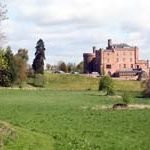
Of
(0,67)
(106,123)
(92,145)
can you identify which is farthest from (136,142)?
(106,123)

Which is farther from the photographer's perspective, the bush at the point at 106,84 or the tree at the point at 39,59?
the tree at the point at 39,59

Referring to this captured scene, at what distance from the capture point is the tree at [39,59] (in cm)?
18871

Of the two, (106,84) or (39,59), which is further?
(39,59)

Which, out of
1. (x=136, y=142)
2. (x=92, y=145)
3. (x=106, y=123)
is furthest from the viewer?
(x=106, y=123)

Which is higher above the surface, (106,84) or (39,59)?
(39,59)

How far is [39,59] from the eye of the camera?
18975cm

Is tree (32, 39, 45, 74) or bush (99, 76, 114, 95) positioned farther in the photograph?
tree (32, 39, 45, 74)

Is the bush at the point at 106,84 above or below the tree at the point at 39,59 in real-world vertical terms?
below

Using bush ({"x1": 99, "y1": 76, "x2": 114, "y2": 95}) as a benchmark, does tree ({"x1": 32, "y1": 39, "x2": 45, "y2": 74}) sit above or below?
above

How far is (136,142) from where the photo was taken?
29.6 m

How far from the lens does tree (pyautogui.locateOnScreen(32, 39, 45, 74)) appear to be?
189 meters

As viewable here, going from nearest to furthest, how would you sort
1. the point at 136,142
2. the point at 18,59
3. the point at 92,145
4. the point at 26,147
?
the point at 26,147 → the point at 92,145 → the point at 136,142 → the point at 18,59

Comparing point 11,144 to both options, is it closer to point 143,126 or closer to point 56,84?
point 143,126

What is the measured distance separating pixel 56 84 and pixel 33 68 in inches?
399
